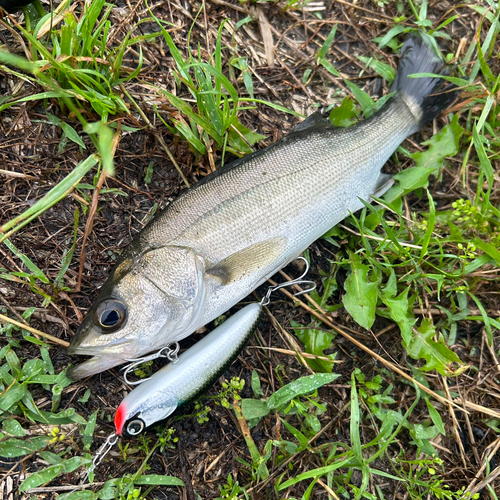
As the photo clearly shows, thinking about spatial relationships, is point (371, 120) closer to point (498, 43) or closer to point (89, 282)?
point (498, 43)

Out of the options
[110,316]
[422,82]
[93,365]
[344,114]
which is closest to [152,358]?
[93,365]

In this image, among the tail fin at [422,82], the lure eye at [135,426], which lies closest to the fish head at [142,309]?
the lure eye at [135,426]

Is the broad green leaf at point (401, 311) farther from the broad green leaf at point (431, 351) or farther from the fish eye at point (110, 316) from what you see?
the fish eye at point (110, 316)

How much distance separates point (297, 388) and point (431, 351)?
113 centimetres

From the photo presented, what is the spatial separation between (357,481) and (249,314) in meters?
1.63

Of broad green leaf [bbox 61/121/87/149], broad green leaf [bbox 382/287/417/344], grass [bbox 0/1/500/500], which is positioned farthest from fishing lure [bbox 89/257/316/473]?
broad green leaf [bbox 61/121/87/149]

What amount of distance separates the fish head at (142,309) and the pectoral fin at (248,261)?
0.15m

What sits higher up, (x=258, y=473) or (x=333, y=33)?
(x=333, y=33)

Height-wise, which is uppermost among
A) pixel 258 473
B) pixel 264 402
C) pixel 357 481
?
pixel 264 402

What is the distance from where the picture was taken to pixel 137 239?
2732mm

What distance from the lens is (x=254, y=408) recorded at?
9.40 ft

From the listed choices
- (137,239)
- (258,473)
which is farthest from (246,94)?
(258,473)

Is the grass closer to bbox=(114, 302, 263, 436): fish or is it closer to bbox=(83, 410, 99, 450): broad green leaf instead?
bbox=(83, 410, 99, 450): broad green leaf

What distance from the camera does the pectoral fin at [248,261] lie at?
2730mm
